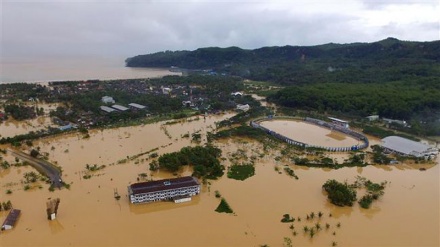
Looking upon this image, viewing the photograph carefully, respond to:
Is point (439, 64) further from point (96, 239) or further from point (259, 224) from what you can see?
point (96, 239)

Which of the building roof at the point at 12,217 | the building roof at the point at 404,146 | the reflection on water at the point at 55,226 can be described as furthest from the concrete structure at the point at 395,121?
the building roof at the point at 12,217

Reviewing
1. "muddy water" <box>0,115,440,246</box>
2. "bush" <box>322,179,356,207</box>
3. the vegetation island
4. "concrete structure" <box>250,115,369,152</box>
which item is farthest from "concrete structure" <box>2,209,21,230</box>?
"concrete structure" <box>250,115,369,152</box>

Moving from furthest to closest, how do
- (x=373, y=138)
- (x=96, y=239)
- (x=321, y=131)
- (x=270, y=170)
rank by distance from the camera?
1. (x=321, y=131)
2. (x=373, y=138)
3. (x=270, y=170)
4. (x=96, y=239)

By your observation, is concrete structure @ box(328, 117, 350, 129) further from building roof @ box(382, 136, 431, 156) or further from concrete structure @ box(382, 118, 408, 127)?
building roof @ box(382, 136, 431, 156)

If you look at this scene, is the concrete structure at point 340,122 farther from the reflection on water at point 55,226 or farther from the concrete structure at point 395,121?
the reflection on water at point 55,226

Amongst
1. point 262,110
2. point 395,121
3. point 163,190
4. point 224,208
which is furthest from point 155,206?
point 395,121

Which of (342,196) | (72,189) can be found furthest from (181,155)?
(342,196)

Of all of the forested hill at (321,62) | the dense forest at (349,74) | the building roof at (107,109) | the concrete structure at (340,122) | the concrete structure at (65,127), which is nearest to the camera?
the concrete structure at (65,127)
